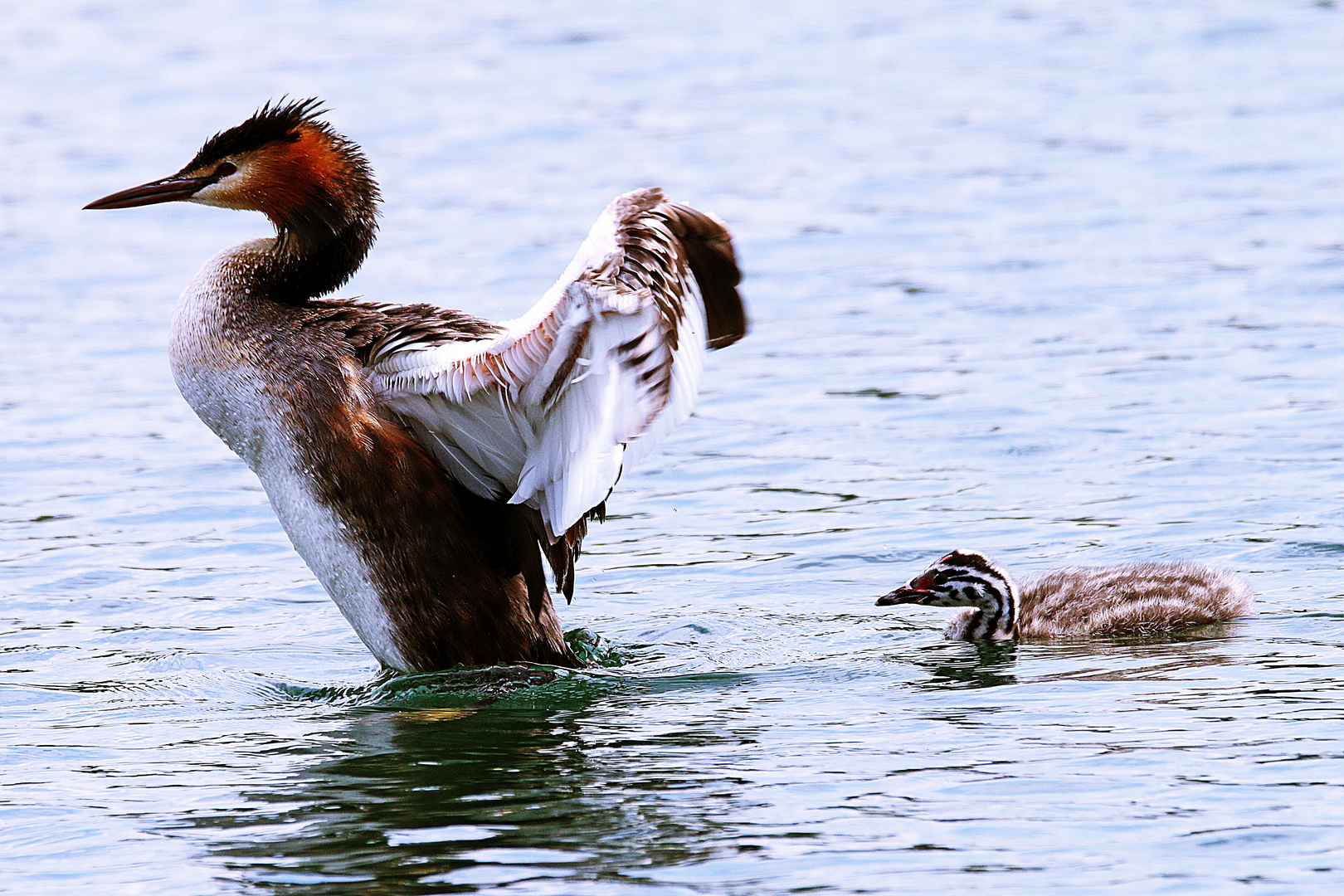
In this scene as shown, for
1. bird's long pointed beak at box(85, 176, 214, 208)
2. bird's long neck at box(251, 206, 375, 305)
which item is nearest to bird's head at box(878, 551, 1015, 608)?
bird's long neck at box(251, 206, 375, 305)

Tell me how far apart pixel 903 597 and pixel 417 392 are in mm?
2314

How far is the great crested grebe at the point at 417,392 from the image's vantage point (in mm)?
6332

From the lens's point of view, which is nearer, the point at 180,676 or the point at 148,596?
the point at 180,676

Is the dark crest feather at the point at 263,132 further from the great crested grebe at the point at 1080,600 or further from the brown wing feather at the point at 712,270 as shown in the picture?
the great crested grebe at the point at 1080,600

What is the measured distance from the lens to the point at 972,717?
699 cm

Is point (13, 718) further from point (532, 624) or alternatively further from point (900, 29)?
point (900, 29)

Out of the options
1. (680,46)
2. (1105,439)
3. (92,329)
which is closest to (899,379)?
(1105,439)

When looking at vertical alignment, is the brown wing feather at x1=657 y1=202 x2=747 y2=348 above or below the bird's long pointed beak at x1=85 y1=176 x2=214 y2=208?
below

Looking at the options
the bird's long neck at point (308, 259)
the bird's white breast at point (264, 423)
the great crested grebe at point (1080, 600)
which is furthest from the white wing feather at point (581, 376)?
the great crested grebe at point (1080, 600)

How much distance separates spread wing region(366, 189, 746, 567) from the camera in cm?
619

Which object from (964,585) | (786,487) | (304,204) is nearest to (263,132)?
(304,204)

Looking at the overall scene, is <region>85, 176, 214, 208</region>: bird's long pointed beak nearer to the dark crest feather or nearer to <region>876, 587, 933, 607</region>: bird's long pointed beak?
the dark crest feather

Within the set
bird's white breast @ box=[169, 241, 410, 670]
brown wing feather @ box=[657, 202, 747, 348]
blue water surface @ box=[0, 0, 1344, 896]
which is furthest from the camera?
bird's white breast @ box=[169, 241, 410, 670]

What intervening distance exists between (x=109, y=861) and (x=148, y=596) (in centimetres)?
341
